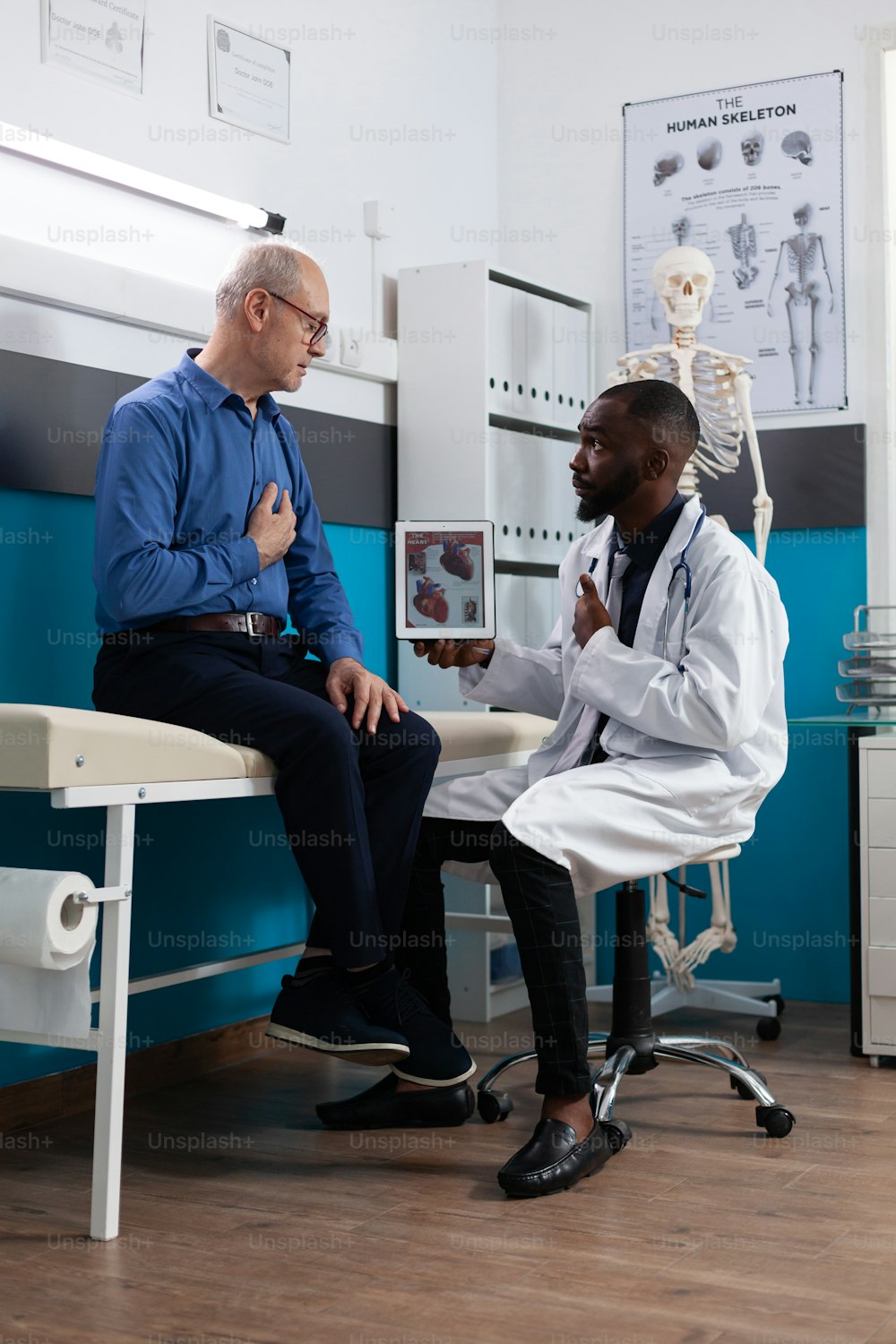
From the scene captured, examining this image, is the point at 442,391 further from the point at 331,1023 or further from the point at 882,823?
the point at 331,1023

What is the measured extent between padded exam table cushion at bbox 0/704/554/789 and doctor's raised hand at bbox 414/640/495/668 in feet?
1.63

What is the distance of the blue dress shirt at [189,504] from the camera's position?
245 centimetres

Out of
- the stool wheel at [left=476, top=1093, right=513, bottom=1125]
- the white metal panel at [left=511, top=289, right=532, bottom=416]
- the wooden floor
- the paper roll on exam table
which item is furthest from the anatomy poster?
the paper roll on exam table

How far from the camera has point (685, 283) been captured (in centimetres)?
368

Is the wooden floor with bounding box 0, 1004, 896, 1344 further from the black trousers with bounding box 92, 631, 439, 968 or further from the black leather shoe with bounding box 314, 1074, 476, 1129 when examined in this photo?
the black trousers with bounding box 92, 631, 439, 968

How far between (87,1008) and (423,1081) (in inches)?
27.4

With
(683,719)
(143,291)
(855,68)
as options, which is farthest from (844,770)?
(143,291)

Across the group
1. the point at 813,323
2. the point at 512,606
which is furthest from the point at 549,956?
the point at 813,323

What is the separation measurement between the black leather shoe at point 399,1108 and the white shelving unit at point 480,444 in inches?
37.8

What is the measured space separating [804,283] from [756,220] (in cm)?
22

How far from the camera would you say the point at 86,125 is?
2.85 meters

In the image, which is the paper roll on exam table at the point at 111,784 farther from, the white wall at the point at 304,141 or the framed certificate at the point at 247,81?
the framed certificate at the point at 247,81

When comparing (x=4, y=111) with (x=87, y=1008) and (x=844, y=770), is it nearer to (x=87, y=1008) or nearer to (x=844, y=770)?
(x=87, y=1008)

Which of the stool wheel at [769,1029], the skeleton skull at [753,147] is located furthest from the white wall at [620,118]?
the stool wheel at [769,1029]
